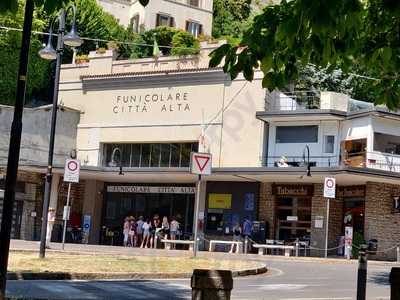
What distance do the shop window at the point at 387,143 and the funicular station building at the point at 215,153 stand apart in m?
0.08

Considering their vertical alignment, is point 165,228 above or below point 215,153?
below

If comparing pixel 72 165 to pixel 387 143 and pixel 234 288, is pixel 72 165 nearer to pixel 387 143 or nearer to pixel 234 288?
pixel 234 288

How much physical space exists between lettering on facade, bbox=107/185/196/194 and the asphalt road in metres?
20.7

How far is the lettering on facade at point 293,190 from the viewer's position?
35438 mm

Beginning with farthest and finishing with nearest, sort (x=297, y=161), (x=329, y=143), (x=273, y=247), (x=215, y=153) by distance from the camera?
(x=215, y=153) → (x=297, y=161) → (x=329, y=143) → (x=273, y=247)

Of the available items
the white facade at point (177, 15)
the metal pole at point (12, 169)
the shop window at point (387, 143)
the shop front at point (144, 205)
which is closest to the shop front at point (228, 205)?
the shop front at point (144, 205)

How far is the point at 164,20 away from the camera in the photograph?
61406mm

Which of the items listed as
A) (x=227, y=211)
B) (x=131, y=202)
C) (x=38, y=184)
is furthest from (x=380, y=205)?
(x=38, y=184)

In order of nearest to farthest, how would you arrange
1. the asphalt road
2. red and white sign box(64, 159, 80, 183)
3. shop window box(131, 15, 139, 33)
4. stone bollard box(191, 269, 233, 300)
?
stone bollard box(191, 269, 233, 300), the asphalt road, red and white sign box(64, 159, 80, 183), shop window box(131, 15, 139, 33)

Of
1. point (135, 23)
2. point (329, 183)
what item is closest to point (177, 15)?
point (135, 23)

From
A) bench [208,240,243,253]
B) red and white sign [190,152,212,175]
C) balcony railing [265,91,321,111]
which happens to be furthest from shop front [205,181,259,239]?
red and white sign [190,152,212,175]

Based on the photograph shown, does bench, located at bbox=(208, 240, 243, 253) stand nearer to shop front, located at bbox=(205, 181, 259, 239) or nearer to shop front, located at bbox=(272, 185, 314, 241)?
shop front, located at bbox=(205, 181, 259, 239)

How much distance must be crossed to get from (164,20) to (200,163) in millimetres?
43519

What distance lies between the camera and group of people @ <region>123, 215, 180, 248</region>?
37.4 m
